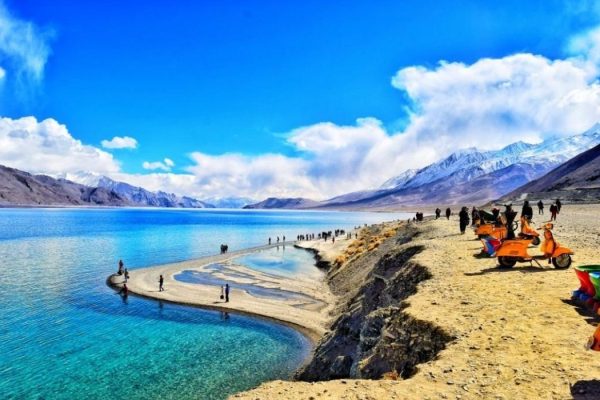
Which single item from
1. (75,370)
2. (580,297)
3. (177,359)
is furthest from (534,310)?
(75,370)

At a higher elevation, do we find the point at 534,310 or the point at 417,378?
the point at 534,310

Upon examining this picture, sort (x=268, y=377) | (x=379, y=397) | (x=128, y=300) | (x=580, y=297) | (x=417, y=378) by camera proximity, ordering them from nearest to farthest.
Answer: (x=379, y=397) → (x=417, y=378) → (x=580, y=297) → (x=268, y=377) → (x=128, y=300)

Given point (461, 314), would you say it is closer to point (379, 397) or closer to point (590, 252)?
point (379, 397)

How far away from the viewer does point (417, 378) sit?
10992mm

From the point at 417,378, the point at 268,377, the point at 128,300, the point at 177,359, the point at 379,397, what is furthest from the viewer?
the point at 128,300

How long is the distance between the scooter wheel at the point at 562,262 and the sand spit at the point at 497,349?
0.46 m

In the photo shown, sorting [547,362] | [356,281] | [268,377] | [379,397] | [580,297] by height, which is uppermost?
[580,297]

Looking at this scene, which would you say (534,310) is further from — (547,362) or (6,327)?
(6,327)

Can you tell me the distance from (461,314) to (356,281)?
113ft

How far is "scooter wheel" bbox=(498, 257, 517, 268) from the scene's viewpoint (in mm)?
21906

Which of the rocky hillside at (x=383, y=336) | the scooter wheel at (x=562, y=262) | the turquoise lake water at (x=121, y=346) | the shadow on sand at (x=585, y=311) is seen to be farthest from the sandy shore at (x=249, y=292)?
the shadow on sand at (x=585, y=311)

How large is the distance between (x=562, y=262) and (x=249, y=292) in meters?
38.0

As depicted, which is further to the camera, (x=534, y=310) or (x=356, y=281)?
(x=356, y=281)

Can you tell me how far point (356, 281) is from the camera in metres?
48.9
